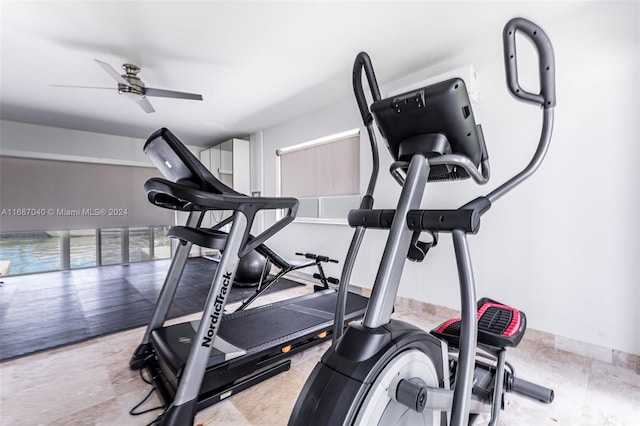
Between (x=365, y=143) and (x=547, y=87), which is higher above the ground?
(x=365, y=143)

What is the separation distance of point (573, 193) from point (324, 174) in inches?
103

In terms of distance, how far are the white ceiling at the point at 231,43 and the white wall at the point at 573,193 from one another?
0.28 meters

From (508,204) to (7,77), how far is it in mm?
5015

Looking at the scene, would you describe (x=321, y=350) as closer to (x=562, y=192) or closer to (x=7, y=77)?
(x=562, y=192)

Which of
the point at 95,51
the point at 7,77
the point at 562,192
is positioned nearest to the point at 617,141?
the point at 562,192

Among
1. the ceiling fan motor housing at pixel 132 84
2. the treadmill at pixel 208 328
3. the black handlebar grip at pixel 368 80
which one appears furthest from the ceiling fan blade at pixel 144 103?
the black handlebar grip at pixel 368 80

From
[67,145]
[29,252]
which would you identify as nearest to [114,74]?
[67,145]

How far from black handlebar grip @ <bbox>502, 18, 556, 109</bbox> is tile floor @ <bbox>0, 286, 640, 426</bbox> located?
1507mm

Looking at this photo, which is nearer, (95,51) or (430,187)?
(95,51)

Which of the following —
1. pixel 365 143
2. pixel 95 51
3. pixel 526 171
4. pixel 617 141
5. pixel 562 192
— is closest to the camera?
pixel 526 171

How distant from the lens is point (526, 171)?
958 millimetres

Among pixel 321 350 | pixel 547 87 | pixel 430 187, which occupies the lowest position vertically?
pixel 321 350

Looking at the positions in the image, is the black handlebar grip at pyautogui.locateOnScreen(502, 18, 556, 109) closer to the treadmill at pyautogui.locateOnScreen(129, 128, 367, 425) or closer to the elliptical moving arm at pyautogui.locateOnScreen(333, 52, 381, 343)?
the elliptical moving arm at pyautogui.locateOnScreen(333, 52, 381, 343)

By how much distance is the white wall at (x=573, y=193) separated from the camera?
72.0 inches
